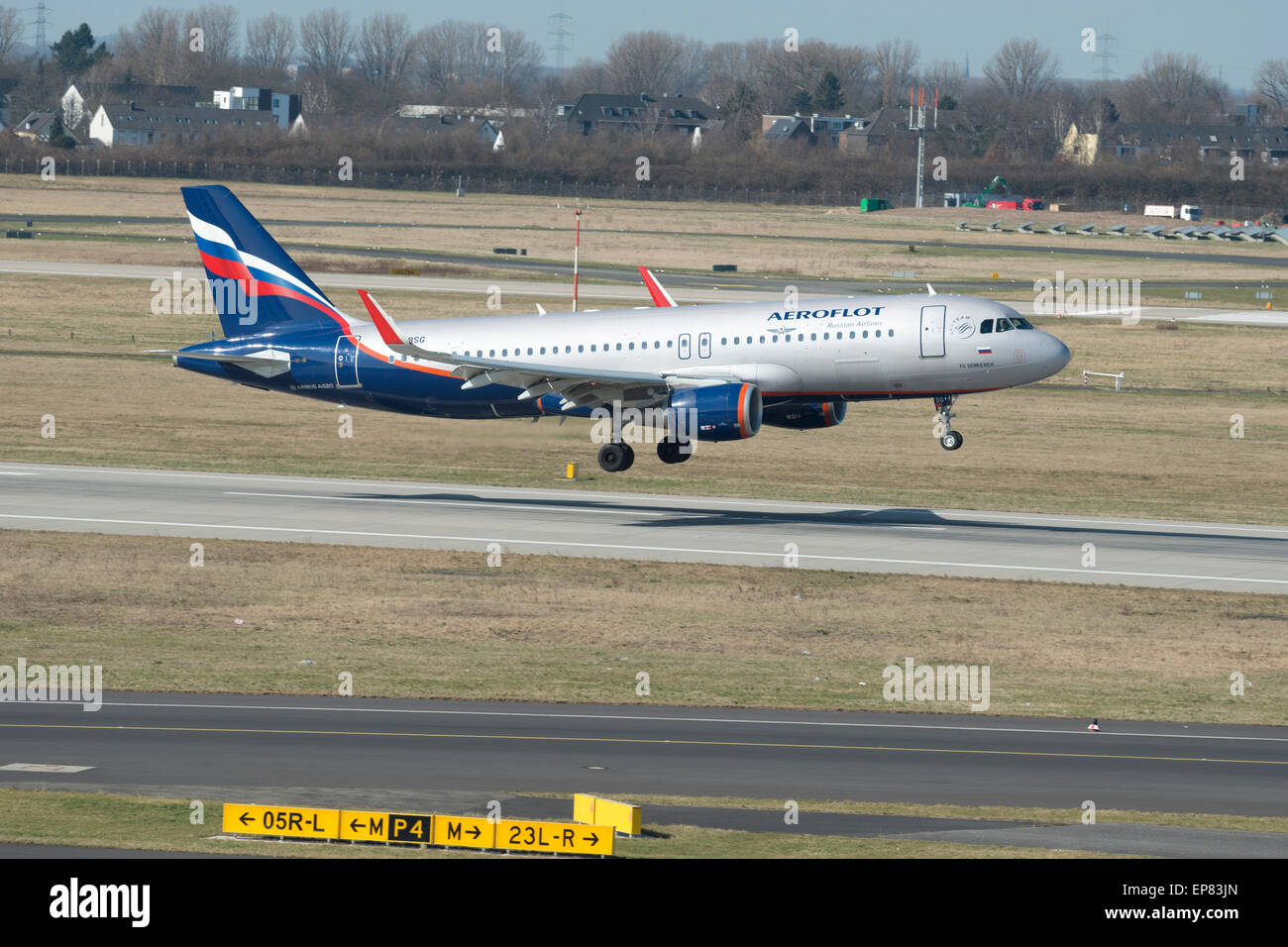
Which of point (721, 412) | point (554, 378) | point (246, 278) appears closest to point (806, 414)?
point (721, 412)

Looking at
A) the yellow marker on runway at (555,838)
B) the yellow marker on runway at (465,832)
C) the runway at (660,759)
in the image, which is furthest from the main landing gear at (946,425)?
the yellow marker on runway at (465,832)

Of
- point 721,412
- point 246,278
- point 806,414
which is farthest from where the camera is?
point 246,278

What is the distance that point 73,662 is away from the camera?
34812mm

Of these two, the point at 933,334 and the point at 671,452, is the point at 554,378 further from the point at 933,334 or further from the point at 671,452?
the point at 933,334

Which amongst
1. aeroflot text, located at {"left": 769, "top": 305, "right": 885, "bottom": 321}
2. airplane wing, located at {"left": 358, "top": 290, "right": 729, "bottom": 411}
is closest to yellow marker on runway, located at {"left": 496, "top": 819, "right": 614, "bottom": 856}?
airplane wing, located at {"left": 358, "top": 290, "right": 729, "bottom": 411}

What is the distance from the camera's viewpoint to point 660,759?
94.7ft

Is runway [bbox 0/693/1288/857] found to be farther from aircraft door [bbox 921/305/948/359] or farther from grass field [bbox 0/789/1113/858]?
aircraft door [bbox 921/305/948/359]

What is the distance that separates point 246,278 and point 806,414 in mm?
20181

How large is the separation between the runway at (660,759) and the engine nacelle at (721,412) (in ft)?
66.4

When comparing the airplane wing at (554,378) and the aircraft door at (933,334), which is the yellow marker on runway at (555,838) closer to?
the airplane wing at (554,378)

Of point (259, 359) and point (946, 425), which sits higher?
point (259, 359)
